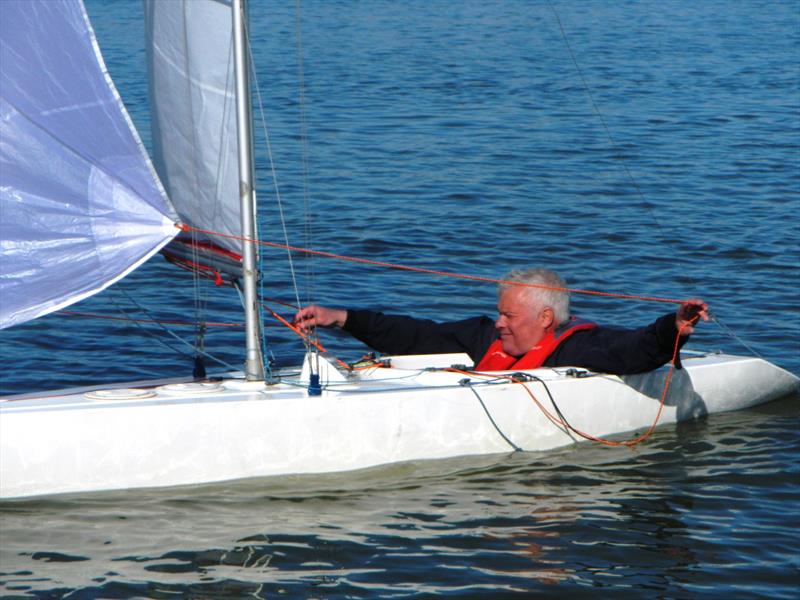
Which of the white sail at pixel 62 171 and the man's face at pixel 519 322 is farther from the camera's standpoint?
the man's face at pixel 519 322

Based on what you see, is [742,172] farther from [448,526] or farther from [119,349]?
[448,526]

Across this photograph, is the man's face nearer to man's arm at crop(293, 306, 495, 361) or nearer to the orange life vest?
the orange life vest

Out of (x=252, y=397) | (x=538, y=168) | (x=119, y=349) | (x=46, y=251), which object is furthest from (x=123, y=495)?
(x=538, y=168)

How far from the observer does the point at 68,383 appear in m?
8.03

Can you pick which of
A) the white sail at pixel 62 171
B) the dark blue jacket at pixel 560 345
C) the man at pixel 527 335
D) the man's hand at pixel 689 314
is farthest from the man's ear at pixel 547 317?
the white sail at pixel 62 171

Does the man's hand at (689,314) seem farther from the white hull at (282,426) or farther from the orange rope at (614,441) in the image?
the white hull at (282,426)

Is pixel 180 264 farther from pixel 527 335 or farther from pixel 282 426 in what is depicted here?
pixel 527 335

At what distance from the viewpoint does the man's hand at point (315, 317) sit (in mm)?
6562

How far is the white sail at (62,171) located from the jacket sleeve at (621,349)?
6.56ft

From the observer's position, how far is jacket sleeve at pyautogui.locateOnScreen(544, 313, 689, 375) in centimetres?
621

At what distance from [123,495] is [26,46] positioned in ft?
6.19

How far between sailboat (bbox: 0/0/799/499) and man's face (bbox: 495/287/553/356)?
0.20 meters

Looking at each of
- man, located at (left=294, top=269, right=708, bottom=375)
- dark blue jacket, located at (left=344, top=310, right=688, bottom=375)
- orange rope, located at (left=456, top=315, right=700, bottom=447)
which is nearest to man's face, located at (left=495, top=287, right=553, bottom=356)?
man, located at (left=294, top=269, right=708, bottom=375)

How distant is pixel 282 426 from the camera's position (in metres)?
6.03
